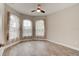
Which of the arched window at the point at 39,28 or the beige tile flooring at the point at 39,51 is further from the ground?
the arched window at the point at 39,28

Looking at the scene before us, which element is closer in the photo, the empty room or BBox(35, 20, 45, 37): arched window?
the empty room

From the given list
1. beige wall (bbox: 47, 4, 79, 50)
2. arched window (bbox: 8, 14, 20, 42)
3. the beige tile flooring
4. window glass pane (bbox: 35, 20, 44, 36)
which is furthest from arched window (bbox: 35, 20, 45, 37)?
the beige tile flooring

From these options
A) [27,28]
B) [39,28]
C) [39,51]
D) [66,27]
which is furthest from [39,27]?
[39,51]

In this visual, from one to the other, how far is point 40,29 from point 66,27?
2.02 meters

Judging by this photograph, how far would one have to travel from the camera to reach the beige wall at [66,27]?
14.4ft

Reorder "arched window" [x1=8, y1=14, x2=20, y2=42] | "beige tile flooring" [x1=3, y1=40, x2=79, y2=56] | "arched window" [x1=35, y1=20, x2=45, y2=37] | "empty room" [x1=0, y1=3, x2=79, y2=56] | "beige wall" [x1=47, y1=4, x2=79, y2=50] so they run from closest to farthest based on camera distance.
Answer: "beige tile flooring" [x1=3, y1=40, x2=79, y2=56]
"empty room" [x1=0, y1=3, x2=79, y2=56]
"beige wall" [x1=47, y1=4, x2=79, y2=50]
"arched window" [x1=8, y1=14, x2=20, y2=42]
"arched window" [x1=35, y1=20, x2=45, y2=37]

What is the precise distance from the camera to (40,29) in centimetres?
669

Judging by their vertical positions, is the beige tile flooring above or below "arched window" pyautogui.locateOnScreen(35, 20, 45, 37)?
below

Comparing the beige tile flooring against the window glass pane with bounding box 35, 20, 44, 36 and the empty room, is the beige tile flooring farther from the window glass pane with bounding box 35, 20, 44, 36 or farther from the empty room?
the window glass pane with bounding box 35, 20, 44, 36

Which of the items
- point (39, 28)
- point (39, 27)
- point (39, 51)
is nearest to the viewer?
point (39, 51)

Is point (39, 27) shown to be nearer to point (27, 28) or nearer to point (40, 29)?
point (40, 29)

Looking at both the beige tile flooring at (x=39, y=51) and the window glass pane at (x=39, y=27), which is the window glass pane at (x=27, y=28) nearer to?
the window glass pane at (x=39, y=27)

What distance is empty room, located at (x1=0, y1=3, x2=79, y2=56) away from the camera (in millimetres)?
4047

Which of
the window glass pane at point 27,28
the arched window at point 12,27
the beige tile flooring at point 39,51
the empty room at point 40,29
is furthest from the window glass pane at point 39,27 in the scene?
the beige tile flooring at point 39,51
